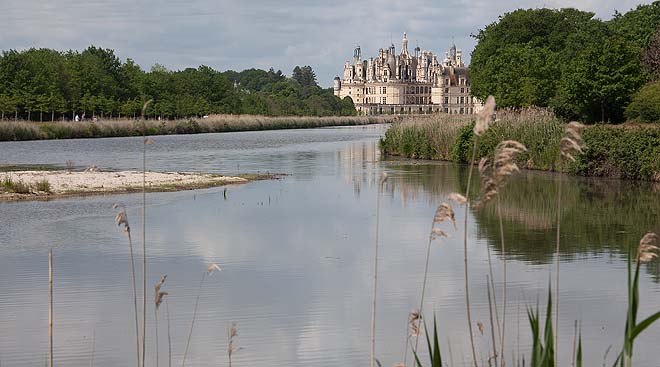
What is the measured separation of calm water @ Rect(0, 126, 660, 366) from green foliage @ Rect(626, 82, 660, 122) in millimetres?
8317

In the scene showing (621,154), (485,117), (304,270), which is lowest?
(304,270)

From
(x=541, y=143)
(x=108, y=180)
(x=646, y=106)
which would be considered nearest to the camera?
(x=108, y=180)

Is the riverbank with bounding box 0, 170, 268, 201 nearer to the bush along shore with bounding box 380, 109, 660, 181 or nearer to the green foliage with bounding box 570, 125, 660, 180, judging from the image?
the bush along shore with bounding box 380, 109, 660, 181

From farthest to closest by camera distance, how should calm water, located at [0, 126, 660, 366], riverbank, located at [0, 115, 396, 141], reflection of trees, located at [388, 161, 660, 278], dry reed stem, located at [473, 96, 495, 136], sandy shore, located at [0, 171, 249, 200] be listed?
riverbank, located at [0, 115, 396, 141], sandy shore, located at [0, 171, 249, 200], reflection of trees, located at [388, 161, 660, 278], calm water, located at [0, 126, 660, 366], dry reed stem, located at [473, 96, 495, 136]

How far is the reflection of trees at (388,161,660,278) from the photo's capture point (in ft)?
51.3

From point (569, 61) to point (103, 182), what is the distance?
96.7 ft

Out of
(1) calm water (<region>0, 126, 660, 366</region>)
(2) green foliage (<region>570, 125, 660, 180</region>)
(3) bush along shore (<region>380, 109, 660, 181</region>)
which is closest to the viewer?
(1) calm water (<region>0, 126, 660, 366</region>)

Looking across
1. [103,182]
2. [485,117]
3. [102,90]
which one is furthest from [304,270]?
[102,90]

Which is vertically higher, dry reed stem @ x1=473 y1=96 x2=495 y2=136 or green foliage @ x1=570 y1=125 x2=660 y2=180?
dry reed stem @ x1=473 y1=96 x2=495 y2=136

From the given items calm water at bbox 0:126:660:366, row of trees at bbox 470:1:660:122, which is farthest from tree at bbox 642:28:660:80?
calm water at bbox 0:126:660:366

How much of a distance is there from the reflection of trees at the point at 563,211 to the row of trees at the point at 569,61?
7101 mm

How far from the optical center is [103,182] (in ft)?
85.4

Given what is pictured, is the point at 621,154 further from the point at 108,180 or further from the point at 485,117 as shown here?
the point at 485,117

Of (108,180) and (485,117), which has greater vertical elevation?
(485,117)
